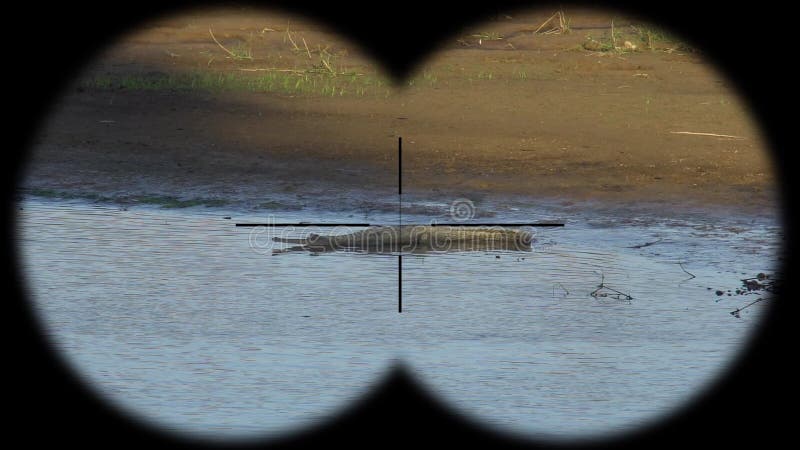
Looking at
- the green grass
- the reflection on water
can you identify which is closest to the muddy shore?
the green grass

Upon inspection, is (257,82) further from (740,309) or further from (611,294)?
(740,309)

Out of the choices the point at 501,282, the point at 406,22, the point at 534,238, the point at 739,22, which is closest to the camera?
the point at 501,282

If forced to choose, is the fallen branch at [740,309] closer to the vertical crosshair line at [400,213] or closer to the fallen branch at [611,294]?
the fallen branch at [611,294]

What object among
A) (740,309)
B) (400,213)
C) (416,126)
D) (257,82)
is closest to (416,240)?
(400,213)

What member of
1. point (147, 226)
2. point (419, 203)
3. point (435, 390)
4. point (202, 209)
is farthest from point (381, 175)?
point (435, 390)

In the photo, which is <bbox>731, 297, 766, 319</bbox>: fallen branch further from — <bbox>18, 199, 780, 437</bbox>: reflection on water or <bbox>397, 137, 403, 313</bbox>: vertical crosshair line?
<bbox>397, 137, 403, 313</bbox>: vertical crosshair line

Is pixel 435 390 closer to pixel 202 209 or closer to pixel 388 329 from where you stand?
pixel 388 329
